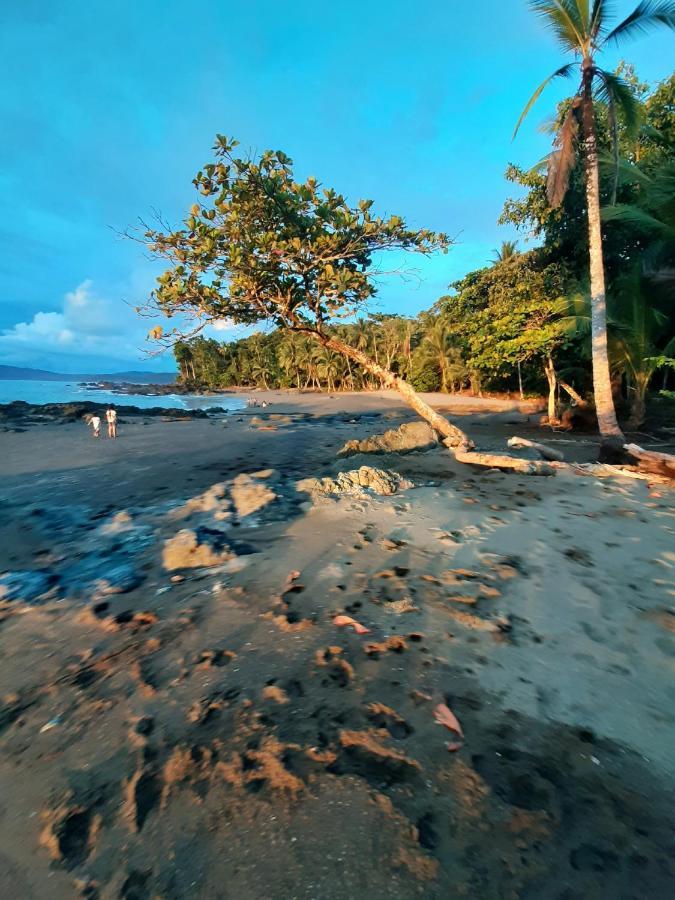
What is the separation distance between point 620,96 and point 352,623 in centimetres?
1351

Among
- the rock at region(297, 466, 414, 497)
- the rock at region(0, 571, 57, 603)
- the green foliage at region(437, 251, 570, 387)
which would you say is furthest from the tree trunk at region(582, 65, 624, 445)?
the rock at region(0, 571, 57, 603)

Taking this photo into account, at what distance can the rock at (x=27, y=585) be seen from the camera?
3.78 metres

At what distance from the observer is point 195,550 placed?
4496 mm

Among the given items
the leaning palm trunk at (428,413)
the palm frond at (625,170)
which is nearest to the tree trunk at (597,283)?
the leaning palm trunk at (428,413)

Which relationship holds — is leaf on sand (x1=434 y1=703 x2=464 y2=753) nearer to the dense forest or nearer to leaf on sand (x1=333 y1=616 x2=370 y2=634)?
leaf on sand (x1=333 y1=616 x2=370 y2=634)

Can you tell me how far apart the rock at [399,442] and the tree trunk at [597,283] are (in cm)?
434

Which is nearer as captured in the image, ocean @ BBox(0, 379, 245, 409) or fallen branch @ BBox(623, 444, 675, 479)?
fallen branch @ BBox(623, 444, 675, 479)

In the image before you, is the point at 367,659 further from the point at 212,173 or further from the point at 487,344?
the point at 487,344

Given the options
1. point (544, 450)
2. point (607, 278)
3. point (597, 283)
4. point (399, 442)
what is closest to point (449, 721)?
point (544, 450)

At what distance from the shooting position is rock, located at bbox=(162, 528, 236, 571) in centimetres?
424

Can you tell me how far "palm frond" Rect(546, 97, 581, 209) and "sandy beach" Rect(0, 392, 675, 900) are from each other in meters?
Answer: 9.72

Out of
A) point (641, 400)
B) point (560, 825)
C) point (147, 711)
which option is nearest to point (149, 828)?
point (147, 711)

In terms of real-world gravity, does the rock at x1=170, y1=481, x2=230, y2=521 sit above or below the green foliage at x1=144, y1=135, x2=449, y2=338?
below

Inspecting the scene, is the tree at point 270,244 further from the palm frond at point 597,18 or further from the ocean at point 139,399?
the ocean at point 139,399
